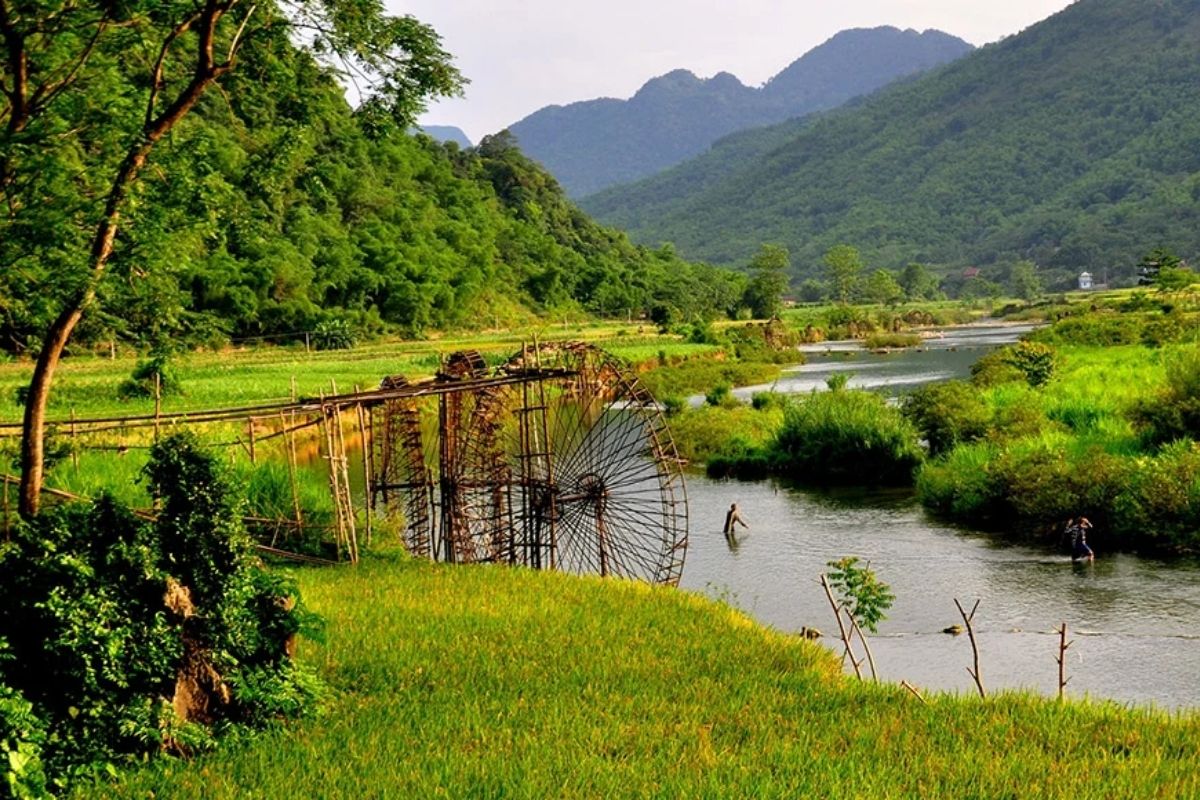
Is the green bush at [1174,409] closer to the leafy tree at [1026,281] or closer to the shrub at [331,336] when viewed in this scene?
the shrub at [331,336]

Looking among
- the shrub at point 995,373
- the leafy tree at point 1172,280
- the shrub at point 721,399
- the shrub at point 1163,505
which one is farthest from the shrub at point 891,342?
the shrub at point 1163,505

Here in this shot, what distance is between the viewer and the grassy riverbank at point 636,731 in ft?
24.4

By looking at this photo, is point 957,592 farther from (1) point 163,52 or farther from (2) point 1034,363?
(2) point 1034,363

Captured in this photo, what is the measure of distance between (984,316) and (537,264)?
2334 inches

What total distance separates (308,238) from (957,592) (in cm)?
6341

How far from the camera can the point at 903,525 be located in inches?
990

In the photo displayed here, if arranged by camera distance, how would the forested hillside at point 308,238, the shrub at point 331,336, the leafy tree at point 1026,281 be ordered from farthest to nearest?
the leafy tree at point 1026,281 → the shrub at point 331,336 → the forested hillside at point 308,238

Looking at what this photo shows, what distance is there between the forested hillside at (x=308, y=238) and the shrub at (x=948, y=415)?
58.4 feet

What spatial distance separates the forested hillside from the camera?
1134 centimetres

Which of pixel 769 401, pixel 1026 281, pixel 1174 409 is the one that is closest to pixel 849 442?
pixel 1174 409

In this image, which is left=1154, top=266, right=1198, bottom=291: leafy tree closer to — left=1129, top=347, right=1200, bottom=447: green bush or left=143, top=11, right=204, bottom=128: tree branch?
left=1129, top=347, right=1200, bottom=447: green bush

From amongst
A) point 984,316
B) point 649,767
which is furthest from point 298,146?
point 984,316

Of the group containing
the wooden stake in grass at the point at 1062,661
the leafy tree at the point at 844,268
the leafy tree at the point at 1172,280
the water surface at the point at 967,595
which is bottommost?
the water surface at the point at 967,595

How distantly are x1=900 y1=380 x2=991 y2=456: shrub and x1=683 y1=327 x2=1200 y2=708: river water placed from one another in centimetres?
297
